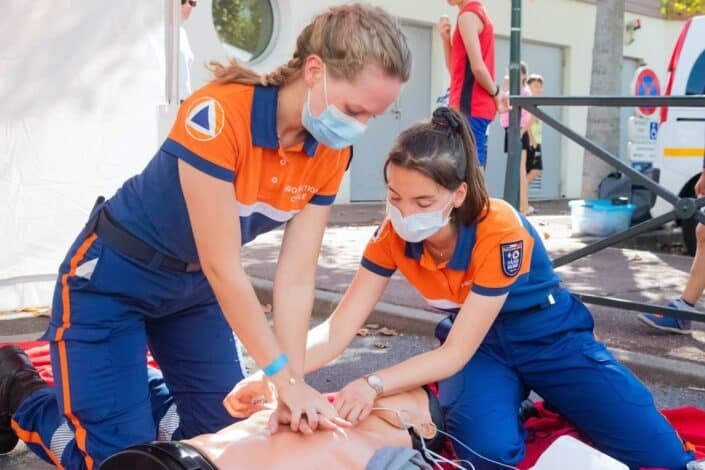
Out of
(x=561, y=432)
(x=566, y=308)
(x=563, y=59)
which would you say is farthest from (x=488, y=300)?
(x=563, y=59)

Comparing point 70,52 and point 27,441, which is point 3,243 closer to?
point 70,52

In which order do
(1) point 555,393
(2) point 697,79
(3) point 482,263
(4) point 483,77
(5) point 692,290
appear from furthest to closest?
(2) point 697,79, (4) point 483,77, (5) point 692,290, (1) point 555,393, (3) point 482,263

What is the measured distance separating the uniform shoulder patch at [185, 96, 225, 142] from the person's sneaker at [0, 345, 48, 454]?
4.28 ft

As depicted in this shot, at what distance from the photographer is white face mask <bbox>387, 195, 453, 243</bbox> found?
9.07 feet

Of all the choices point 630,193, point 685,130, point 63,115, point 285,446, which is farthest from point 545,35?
point 285,446

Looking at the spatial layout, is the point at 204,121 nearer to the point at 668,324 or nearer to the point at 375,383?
the point at 375,383

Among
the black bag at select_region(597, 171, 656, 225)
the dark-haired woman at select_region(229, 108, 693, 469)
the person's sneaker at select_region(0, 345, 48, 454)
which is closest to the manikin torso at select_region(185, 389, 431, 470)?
the dark-haired woman at select_region(229, 108, 693, 469)

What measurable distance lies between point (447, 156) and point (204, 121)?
2.52 feet

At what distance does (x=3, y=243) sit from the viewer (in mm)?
5188

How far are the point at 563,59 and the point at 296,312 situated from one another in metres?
14.9

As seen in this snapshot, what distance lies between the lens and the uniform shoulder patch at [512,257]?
2.82m

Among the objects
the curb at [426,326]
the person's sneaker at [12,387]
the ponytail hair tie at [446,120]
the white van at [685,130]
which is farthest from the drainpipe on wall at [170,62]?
the white van at [685,130]

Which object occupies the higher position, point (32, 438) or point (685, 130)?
point (685, 130)

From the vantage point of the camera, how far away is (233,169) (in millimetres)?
2359
